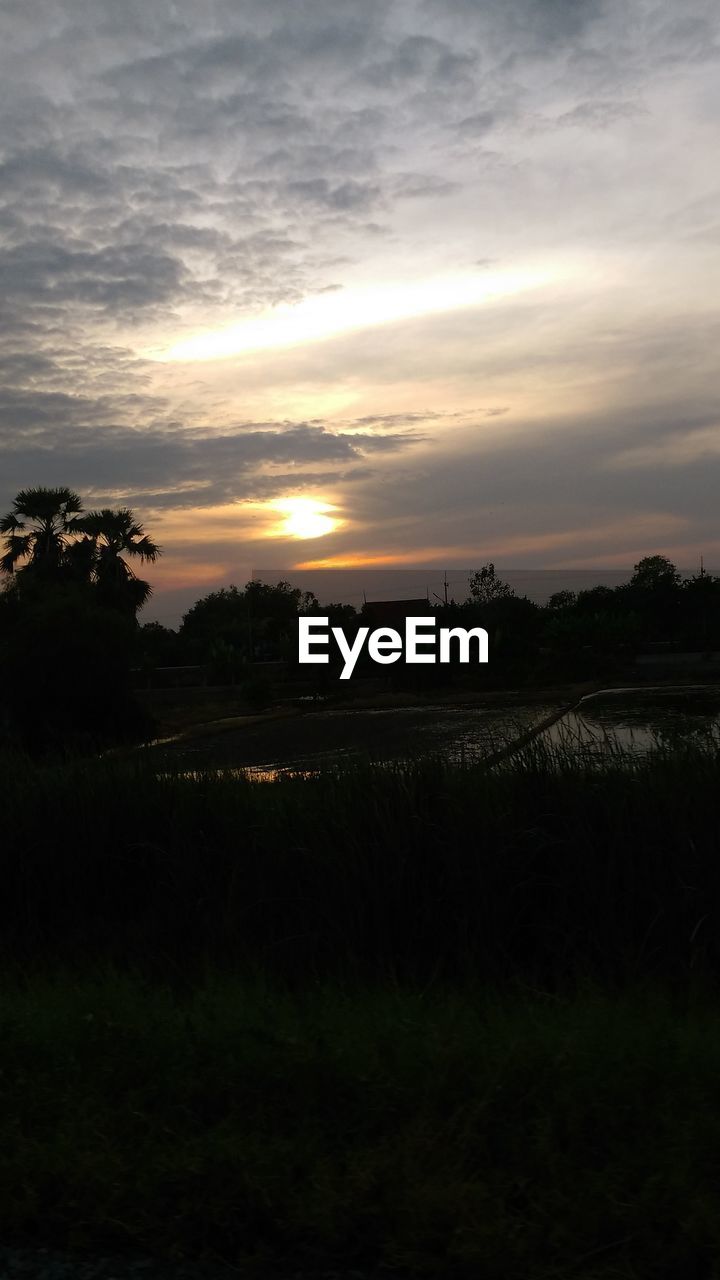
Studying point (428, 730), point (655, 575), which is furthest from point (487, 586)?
point (428, 730)

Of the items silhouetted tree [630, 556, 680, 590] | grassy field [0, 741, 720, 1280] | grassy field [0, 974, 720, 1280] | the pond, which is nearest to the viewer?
grassy field [0, 974, 720, 1280]

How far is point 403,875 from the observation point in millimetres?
8180

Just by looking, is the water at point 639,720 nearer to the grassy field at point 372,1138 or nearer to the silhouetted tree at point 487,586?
the grassy field at point 372,1138

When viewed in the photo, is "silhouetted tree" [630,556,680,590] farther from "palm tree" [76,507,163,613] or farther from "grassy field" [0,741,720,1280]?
"grassy field" [0,741,720,1280]

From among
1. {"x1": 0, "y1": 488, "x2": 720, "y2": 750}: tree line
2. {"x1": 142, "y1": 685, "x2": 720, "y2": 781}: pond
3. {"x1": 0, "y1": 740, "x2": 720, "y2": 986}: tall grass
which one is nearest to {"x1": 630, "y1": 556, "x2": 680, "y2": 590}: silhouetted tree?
{"x1": 0, "y1": 488, "x2": 720, "y2": 750}: tree line

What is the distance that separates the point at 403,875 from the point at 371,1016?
2666mm

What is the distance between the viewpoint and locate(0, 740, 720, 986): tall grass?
25.2 ft

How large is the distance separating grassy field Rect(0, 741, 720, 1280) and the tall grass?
0.02 meters

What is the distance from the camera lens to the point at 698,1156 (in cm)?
380

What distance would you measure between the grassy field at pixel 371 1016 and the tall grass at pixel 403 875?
0.02 metres

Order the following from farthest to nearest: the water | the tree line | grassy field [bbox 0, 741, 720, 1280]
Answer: the tree line
the water
grassy field [bbox 0, 741, 720, 1280]

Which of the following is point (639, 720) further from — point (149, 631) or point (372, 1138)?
point (149, 631)

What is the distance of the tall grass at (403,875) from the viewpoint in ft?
25.2

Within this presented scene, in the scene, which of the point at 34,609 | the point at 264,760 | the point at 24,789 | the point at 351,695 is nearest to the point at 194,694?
the point at 351,695
